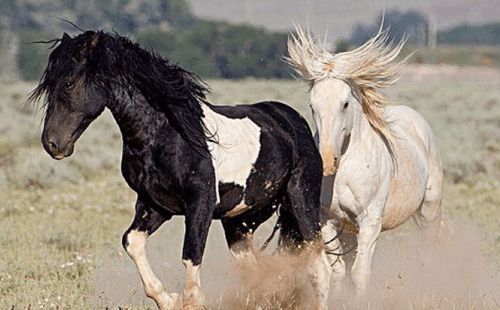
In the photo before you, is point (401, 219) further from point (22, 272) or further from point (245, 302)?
point (22, 272)

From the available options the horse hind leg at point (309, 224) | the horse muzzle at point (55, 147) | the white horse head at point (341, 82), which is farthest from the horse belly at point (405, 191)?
the horse muzzle at point (55, 147)

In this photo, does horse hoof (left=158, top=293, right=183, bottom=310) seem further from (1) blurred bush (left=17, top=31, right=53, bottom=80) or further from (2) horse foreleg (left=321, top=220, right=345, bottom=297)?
(1) blurred bush (left=17, top=31, right=53, bottom=80)

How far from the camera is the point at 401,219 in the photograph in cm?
922

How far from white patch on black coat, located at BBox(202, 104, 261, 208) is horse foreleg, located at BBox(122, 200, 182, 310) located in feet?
1.52

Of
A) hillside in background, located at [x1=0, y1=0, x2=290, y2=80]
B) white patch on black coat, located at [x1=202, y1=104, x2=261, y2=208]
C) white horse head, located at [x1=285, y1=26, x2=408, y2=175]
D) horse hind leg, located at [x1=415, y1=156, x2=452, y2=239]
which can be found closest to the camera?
white patch on black coat, located at [x1=202, y1=104, x2=261, y2=208]

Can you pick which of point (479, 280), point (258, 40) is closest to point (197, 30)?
point (258, 40)

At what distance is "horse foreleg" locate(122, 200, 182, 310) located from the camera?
6609 millimetres

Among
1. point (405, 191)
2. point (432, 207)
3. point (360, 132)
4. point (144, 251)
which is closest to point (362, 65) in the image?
point (360, 132)

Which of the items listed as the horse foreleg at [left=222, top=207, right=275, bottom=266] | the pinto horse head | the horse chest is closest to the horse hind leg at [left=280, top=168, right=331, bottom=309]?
the horse foreleg at [left=222, top=207, right=275, bottom=266]

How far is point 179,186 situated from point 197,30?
77.1 metres

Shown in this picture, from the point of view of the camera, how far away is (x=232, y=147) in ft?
22.9

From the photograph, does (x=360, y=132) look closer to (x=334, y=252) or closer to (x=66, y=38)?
(x=334, y=252)

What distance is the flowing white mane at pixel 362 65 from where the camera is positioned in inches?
318

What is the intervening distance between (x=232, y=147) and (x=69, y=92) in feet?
4.01
